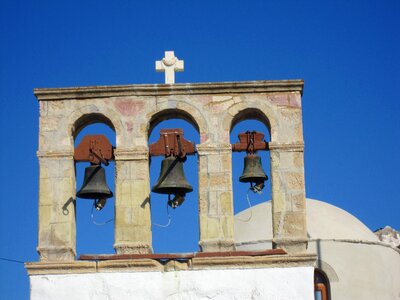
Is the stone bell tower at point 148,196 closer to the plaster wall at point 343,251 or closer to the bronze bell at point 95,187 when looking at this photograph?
the bronze bell at point 95,187

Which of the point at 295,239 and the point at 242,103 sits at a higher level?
the point at 242,103

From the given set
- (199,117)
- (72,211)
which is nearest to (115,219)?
(72,211)

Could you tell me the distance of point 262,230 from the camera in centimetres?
2670

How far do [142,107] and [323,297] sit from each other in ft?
27.4

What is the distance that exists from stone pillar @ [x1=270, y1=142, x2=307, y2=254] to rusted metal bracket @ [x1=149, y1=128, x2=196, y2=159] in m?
1.07

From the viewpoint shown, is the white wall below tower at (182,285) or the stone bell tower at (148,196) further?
the stone bell tower at (148,196)

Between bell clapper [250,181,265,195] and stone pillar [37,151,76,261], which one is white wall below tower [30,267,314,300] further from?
bell clapper [250,181,265,195]

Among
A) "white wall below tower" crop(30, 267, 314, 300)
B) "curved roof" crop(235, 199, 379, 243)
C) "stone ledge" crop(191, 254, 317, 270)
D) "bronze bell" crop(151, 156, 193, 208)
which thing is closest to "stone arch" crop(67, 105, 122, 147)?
"bronze bell" crop(151, 156, 193, 208)

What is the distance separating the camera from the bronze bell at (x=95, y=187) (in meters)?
18.3

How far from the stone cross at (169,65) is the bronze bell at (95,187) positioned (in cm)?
146

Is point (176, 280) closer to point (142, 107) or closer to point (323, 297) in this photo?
point (142, 107)

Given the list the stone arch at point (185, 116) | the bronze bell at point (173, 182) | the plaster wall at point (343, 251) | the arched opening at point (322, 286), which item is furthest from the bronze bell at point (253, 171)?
the plaster wall at point (343, 251)

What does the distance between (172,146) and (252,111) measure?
1104 millimetres

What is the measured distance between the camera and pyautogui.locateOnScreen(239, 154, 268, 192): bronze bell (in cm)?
1856
